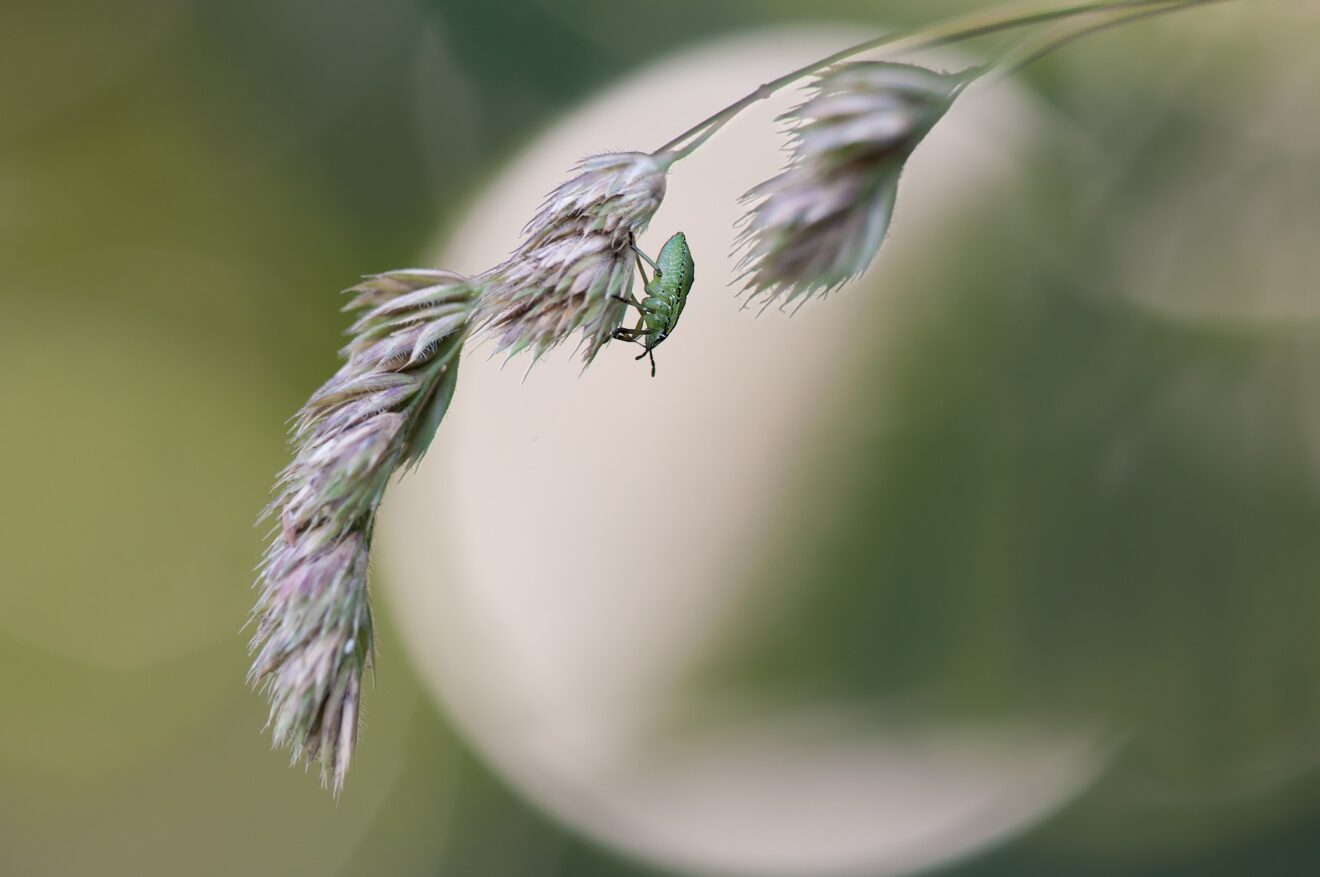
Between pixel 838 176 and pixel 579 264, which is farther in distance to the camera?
pixel 579 264

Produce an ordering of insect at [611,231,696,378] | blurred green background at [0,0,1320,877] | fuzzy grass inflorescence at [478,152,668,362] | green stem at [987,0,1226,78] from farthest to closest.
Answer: blurred green background at [0,0,1320,877]
insect at [611,231,696,378]
fuzzy grass inflorescence at [478,152,668,362]
green stem at [987,0,1226,78]

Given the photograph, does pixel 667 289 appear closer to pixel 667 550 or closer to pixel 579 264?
pixel 579 264

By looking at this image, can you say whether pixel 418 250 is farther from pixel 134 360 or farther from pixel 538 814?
pixel 538 814

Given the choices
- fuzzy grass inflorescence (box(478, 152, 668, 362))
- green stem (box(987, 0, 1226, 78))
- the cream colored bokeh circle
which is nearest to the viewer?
green stem (box(987, 0, 1226, 78))

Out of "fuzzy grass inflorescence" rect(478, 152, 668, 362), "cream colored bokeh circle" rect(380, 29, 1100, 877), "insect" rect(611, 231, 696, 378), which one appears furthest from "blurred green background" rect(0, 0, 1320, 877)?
"fuzzy grass inflorescence" rect(478, 152, 668, 362)

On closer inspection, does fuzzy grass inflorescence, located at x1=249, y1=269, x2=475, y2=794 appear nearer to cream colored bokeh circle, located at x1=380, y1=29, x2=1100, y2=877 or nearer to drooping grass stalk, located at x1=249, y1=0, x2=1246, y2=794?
drooping grass stalk, located at x1=249, y1=0, x2=1246, y2=794

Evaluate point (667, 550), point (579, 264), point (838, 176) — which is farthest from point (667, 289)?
point (667, 550)
